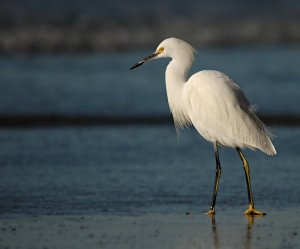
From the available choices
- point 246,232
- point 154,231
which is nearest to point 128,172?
point 154,231

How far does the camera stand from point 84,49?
60.7ft

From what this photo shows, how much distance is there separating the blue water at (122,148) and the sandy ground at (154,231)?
0.33 metres

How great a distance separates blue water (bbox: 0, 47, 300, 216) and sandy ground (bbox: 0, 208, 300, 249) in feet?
1.08

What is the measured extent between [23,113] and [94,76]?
2.77 meters

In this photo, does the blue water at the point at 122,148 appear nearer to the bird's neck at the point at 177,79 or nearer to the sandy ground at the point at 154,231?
the sandy ground at the point at 154,231

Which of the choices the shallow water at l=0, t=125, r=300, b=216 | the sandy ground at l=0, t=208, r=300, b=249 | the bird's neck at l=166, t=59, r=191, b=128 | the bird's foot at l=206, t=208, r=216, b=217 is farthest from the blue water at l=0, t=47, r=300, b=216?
the bird's neck at l=166, t=59, r=191, b=128

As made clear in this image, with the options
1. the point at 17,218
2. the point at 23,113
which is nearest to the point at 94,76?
the point at 23,113

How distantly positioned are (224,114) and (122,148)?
2.54 m

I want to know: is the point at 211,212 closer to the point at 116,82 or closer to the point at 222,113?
the point at 222,113

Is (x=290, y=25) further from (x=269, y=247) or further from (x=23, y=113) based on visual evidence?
(x=269, y=247)

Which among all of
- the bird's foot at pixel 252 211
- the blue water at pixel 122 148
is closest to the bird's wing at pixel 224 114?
the blue water at pixel 122 148

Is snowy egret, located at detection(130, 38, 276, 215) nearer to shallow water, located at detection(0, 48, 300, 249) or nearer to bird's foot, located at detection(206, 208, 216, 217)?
bird's foot, located at detection(206, 208, 216, 217)

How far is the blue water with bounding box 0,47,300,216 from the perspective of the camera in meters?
7.40

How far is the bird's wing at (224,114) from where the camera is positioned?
7.36 meters
